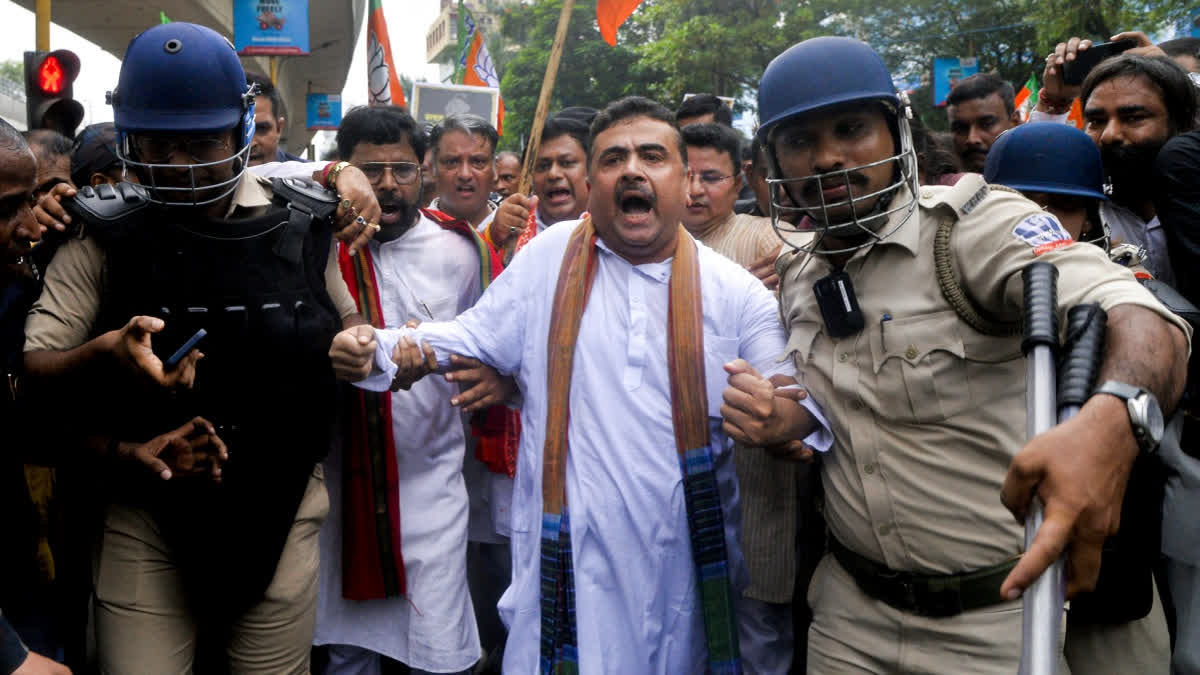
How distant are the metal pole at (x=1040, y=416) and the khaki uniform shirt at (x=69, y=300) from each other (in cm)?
223

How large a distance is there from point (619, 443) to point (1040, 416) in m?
1.50

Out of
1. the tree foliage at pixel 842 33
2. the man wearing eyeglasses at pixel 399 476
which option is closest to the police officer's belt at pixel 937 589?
the man wearing eyeglasses at pixel 399 476

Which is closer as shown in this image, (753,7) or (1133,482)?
(1133,482)

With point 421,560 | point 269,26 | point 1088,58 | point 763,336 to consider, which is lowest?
point 421,560

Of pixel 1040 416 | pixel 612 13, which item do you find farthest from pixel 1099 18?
pixel 1040 416

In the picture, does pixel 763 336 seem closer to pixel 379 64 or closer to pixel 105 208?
pixel 105 208

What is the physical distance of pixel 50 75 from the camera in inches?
294

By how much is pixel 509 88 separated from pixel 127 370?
123 feet

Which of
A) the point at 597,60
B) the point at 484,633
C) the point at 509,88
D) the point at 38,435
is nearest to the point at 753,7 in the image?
the point at 597,60

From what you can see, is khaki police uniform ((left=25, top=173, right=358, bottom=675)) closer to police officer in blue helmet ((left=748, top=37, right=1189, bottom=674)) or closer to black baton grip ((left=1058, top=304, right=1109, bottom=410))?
police officer in blue helmet ((left=748, top=37, right=1189, bottom=674))

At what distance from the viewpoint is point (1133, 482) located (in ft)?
8.87

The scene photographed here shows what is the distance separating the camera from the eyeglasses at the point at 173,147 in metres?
2.56

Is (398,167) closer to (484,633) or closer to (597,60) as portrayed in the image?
(484,633)

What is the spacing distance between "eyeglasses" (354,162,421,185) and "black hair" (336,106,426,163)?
0.09 m
